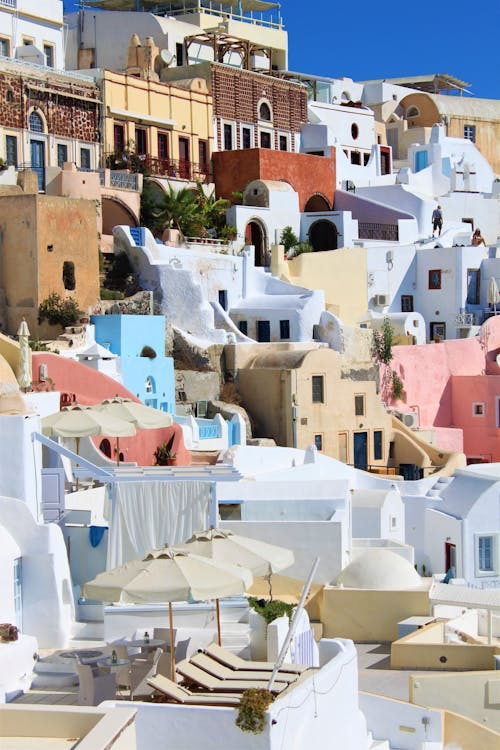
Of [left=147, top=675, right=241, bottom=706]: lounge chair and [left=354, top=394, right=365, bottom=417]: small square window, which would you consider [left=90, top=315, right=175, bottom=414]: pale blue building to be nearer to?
[left=354, top=394, right=365, bottom=417]: small square window

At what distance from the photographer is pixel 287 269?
42.2m

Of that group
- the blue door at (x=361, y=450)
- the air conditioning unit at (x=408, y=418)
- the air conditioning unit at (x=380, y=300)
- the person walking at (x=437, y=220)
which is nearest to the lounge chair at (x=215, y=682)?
the blue door at (x=361, y=450)

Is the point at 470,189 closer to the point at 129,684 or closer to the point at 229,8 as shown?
the point at 229,8

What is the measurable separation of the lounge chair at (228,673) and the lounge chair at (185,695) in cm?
38

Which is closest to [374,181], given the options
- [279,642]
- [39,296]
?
[39,296]

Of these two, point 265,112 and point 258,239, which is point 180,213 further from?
point 265,112

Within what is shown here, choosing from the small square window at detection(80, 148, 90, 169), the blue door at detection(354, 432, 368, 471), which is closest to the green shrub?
the blue door at detection(354, 432, 368, 471)

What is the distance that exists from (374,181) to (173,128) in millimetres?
10571

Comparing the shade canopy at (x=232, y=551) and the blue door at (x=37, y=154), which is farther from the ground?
the blue door at (x=37, y=154)

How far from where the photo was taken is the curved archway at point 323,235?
46344 mm

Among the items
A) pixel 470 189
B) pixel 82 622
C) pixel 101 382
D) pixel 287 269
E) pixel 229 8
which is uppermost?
pixel 229 8

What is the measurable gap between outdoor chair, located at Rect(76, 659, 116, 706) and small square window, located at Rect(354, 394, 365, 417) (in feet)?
81.1

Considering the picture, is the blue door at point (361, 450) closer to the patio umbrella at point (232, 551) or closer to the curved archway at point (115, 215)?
the curved archway at point (115, 215)

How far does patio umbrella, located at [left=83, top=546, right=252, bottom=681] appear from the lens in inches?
513
